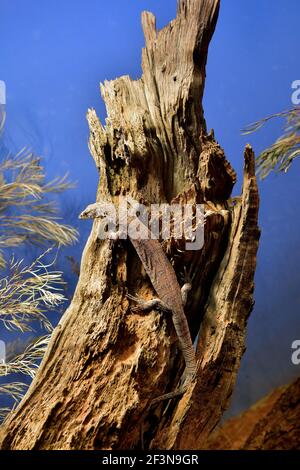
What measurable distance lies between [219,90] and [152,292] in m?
1.83

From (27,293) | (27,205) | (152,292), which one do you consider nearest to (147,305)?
(152,292)

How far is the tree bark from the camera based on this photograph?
8.00 ft

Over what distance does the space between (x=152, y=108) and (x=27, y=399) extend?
176 cm

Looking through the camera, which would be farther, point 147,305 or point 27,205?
point 27,205

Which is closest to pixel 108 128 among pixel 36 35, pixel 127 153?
pixel 127 153

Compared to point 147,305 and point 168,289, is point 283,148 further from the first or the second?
point 147,305

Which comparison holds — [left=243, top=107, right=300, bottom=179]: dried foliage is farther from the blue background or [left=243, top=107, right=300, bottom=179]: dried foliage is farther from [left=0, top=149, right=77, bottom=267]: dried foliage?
[left=0, top=149, right=77, bottom=267]: dried foliage

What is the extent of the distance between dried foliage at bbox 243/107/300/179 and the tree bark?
0.90 meters

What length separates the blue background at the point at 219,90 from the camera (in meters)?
3.63

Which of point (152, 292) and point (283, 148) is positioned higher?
point (283, 148)

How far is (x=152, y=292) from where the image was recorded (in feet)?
8.85

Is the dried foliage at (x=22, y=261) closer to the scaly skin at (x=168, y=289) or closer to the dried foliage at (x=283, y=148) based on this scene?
the scaly skin at (x=168, y=289)

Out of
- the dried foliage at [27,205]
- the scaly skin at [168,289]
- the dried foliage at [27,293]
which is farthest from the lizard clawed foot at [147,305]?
the dried foliage at [27,205]

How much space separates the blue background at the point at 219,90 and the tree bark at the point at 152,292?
32.7 inches
